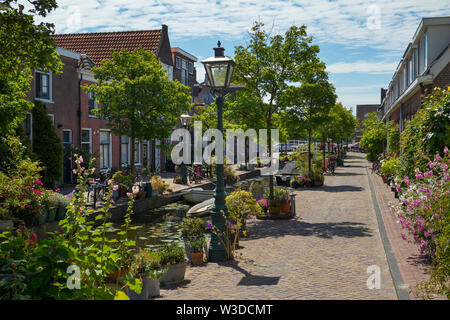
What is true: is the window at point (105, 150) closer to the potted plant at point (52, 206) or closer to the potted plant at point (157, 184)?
the potted plant at point (157, 184)

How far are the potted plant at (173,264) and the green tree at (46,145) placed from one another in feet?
49.6

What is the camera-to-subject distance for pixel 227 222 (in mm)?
9766

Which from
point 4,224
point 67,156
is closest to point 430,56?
point 4,224

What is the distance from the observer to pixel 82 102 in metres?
25.4

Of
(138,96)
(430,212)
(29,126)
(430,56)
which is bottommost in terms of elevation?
(430,212)

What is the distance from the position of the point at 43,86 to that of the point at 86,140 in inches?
174

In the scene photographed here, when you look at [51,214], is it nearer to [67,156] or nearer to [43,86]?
[67,156]

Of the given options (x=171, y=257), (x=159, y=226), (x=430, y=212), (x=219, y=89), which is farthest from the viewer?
(x=159, y=226)

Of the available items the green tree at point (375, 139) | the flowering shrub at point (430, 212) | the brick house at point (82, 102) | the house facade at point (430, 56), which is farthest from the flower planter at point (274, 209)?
the green tree at point (375, 139)

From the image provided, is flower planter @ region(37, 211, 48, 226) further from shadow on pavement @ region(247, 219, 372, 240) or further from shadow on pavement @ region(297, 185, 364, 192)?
shadow on pavement @ region(297, 185, 364, 192)

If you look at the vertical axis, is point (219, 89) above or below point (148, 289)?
above

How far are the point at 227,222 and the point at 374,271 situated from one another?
10.3 feet
